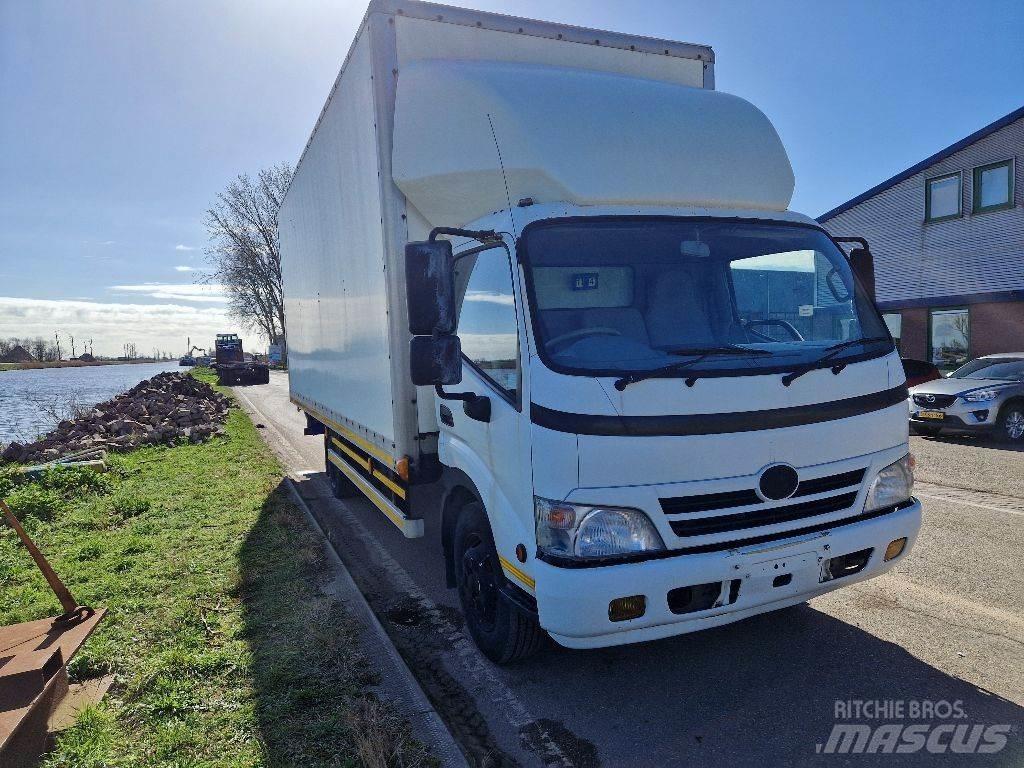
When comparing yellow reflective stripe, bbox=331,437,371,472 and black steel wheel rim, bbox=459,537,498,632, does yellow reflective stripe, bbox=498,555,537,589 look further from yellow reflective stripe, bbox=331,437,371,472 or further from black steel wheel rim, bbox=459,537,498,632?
yellow reflective stripe, bbox=331,437,371,472

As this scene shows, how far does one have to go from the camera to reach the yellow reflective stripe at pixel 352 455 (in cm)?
580

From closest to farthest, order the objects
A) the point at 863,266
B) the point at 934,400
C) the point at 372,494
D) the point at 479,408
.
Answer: the point at 479,408 → the point at 863,266 → the point at 372,494 → the point at 934,400

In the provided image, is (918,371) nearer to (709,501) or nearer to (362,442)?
(709,501)

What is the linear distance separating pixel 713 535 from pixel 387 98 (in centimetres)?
352

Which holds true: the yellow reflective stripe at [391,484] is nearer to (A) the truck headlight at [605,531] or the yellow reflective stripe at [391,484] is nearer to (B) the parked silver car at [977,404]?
(A) the truck headlight at [605,531]

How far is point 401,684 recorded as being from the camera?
135 inches

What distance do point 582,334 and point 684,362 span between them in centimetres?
51

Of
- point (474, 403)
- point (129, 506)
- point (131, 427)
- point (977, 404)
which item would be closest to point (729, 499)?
point (474, 403)

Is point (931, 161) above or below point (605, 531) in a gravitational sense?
above

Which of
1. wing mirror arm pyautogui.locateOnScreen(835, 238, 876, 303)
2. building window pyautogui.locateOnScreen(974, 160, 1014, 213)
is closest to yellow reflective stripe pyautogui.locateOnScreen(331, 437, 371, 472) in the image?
wing mirror arm pyautogui.locateOnScreen(835, 238, 876, 303)

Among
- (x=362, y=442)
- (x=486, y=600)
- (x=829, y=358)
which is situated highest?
(x=829, y=358)

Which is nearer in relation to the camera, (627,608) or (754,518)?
(627,608)

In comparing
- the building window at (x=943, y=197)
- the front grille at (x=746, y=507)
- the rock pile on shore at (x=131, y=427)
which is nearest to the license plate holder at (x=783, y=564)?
the front grille at (x=746, y=507)

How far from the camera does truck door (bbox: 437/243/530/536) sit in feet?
10.4
